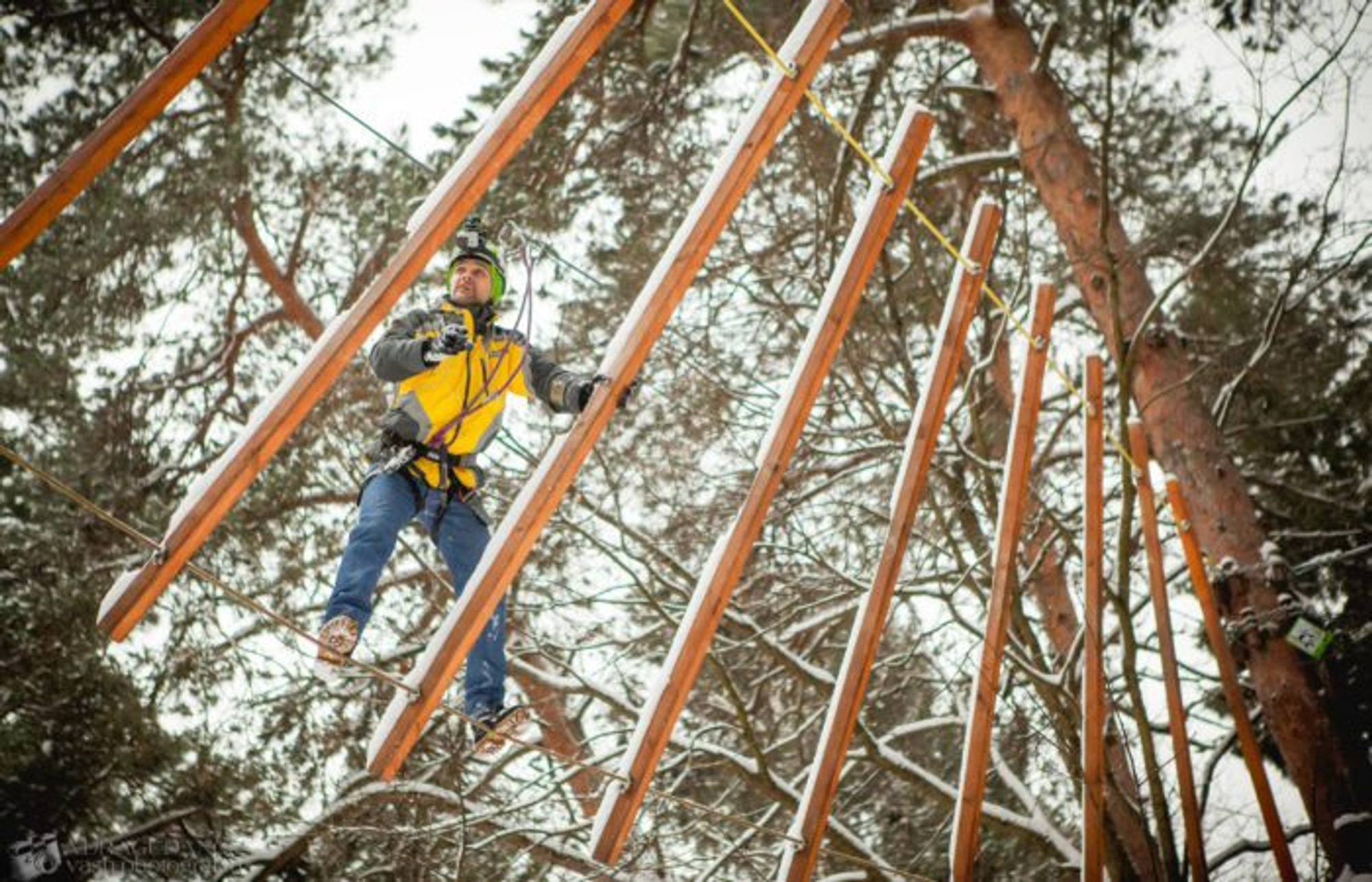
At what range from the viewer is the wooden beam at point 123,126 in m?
2.37

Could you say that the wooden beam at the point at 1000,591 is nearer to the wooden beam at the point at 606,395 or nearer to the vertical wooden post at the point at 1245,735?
the vertical wooden post at the point at 1245,735

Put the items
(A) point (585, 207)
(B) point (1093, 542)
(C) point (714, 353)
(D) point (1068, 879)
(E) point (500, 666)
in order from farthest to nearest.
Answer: (A) point (585, 207) < (C) point (714, 353) < (D) point (1068, 879) < (B) point (1093, 542) < (E) point (500, 666)

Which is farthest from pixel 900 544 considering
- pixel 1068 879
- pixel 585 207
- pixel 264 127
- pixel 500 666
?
pixel 264 127

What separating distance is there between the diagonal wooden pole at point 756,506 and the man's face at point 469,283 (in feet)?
3.85

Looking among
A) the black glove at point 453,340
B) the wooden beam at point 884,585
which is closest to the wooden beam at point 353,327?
the black glove at point 453,340

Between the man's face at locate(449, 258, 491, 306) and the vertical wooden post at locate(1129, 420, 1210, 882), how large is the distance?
9.41 feet

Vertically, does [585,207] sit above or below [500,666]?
above

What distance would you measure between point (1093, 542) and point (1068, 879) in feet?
11.7

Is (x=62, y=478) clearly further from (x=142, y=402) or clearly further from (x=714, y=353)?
(x=714, y=353)

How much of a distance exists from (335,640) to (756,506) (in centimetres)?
135

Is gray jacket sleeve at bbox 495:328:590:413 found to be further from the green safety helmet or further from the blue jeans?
the blue jeans

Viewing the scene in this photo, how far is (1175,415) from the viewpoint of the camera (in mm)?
6754

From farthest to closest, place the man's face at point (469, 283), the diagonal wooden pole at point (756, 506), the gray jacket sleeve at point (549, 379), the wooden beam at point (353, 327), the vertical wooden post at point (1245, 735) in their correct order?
the vertical wooden post at point (1245, 735)
the man's face at point (469, 283)
the gray jacket sleeve at point (549, 379)
the diagonal wooden pole at point (756, 506)
the wooden beam at point (353, 327)

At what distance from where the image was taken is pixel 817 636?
8.69 meters
